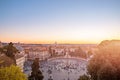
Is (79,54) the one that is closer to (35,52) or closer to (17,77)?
(35,52)

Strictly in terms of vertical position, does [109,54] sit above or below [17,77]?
above

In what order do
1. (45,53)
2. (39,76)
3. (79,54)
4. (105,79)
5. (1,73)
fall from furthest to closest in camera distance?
(45,53)
(79,54)
(39,76)
(1,73)
(105,79)

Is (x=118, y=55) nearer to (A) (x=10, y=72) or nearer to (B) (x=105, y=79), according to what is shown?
(B) (x=105, y=79)

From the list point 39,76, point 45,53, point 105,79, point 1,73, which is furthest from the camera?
point 45,53

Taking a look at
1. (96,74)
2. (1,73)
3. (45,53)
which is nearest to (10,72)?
(1,73)

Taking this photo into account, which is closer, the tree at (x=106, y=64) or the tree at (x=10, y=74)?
the tree at (x=106, y=64)

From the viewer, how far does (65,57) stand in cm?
9475

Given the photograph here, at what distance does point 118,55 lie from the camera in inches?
688

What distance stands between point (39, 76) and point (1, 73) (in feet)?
37.9

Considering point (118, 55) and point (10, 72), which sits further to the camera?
point (10, 72)

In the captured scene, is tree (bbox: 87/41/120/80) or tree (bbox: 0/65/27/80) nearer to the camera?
tree (bbox: 87/41/120/80)

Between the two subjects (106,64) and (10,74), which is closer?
(106,64)

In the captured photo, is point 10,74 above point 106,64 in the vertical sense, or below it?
Answer: below

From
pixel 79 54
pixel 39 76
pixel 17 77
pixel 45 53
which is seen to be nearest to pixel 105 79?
pixel 17 77
